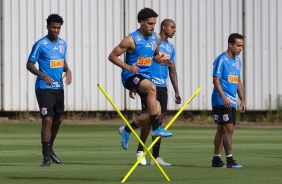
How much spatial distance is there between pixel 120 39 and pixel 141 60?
18.7m

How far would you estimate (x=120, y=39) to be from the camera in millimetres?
33750

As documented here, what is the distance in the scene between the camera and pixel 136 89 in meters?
14.7

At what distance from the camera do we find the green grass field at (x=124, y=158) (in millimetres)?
13797

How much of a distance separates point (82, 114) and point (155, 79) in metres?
17.2

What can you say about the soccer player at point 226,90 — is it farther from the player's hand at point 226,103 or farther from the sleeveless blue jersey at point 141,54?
the sleeveless blue jersey at point 141,54

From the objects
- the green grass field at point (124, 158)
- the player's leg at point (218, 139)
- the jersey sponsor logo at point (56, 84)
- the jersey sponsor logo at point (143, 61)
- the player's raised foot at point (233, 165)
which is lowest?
the green grass field at point (124, 158)

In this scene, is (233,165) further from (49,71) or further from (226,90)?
(49,71)

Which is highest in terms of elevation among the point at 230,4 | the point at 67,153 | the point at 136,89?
the point at 230,4

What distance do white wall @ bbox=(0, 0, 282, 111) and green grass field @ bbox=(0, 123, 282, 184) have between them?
4646 millimetres

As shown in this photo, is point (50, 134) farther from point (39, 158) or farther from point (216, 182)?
point (216, 182)

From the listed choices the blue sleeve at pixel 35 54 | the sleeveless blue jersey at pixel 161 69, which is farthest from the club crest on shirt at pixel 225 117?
the blue sleeve at pixel 35 54

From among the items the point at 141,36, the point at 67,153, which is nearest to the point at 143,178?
the point at 141,36

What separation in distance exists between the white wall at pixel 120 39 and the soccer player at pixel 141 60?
17811 millimetres

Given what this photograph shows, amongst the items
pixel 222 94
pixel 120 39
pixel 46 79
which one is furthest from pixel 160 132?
pixel 120 39
